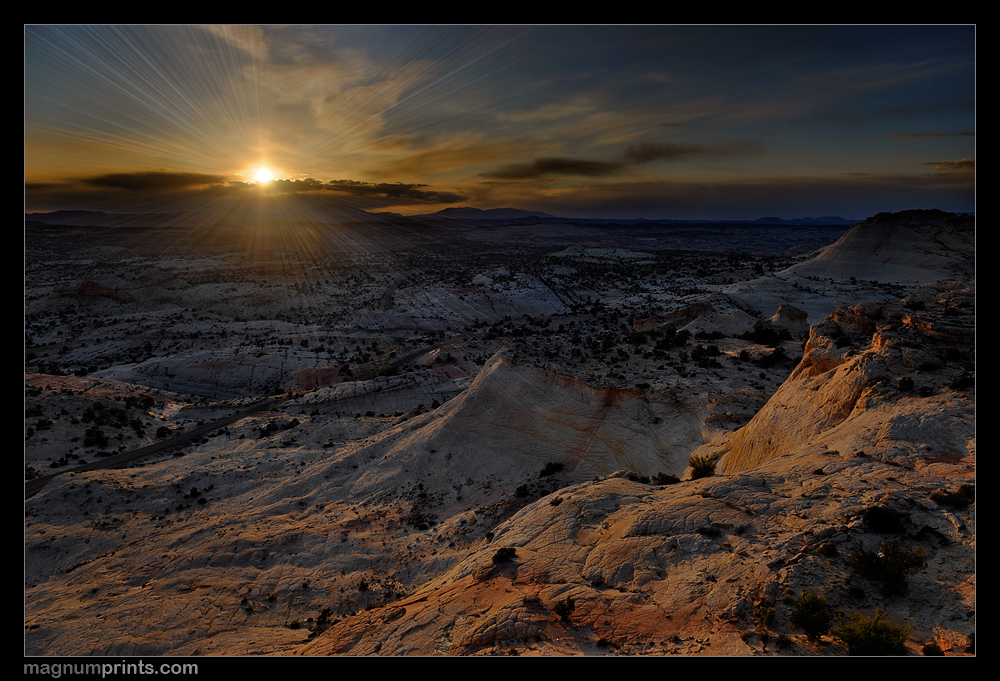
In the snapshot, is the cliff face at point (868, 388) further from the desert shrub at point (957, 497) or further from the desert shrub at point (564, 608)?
the desert shrub at point (564, 608)

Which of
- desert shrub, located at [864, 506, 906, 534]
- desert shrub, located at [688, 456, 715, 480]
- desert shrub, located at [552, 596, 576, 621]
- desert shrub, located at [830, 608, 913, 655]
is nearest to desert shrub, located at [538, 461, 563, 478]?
desert shrub, located at [688, 456, 715, 480]

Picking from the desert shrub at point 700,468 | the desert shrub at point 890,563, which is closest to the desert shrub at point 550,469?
the desert shrub at point 700,468

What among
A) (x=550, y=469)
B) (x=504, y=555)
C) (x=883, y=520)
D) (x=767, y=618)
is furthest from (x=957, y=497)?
(x=550, y=469)

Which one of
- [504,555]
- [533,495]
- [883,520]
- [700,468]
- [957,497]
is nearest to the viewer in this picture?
[883,520]

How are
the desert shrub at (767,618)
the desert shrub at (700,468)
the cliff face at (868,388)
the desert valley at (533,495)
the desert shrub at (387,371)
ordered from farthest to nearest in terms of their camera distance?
the desert shrub at (387,371), the desert shrub at (700,468), the cliff face at (868,388), the desert valley at (533,495), the desert shrub at (767,618)

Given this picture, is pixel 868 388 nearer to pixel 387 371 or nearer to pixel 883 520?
pixel 883 520

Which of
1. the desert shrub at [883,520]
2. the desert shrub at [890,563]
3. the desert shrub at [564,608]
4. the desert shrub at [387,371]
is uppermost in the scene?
the desert shrub at [883,520]
